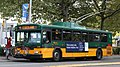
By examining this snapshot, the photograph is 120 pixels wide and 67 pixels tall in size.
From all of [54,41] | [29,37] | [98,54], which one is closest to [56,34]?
[54,41]

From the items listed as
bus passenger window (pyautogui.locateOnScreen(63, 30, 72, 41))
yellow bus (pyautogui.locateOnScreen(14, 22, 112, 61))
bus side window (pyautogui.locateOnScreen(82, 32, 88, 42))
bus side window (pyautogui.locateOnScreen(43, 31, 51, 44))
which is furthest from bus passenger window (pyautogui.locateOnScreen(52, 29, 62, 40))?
bus side window (pyautogui.locateOnScreen(82, 32, 88, 42))

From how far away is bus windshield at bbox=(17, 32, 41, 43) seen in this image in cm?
2430

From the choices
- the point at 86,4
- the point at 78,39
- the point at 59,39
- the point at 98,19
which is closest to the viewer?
the point at 59,39

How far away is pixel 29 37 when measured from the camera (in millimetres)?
24656

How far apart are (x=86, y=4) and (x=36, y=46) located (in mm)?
21686

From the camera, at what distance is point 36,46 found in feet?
79.3

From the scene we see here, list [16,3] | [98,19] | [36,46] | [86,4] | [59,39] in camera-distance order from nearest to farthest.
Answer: [36,46] → [59,39] → [16,3] → [86,4] → [98,19]

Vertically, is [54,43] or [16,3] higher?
[16,3]

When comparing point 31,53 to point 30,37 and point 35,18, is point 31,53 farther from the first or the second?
point 35,18

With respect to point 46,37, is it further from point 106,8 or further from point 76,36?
point 106,8

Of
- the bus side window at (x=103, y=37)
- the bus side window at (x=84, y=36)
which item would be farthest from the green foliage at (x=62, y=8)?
the bus side window at (x=84, y=36)

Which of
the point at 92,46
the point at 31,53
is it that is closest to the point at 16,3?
the point at 92,46

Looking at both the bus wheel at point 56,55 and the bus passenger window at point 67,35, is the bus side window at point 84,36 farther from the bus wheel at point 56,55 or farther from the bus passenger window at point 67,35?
the bus wheel at point 56,55

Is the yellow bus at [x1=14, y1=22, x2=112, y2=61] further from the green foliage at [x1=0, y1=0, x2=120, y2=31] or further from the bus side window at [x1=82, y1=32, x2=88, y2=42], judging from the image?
the green foliage at [x1=0, y1=0, x2=120, y2=31]
